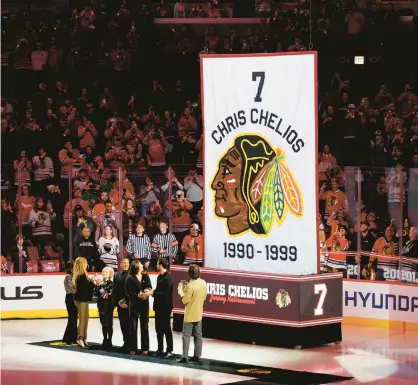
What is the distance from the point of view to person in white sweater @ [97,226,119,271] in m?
21.9

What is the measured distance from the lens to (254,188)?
18.5 metres

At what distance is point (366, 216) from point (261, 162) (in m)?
3.11

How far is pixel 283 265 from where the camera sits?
59.7 ft

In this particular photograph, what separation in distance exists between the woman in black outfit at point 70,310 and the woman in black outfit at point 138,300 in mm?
1127

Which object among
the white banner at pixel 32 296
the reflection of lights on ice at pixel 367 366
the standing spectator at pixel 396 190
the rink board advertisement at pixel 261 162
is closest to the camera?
the reflection of lights on ice at pixel 367 366

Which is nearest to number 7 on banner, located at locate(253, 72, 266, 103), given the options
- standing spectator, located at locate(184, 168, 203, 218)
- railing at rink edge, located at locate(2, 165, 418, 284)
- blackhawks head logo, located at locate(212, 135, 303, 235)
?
blackhawks head logo, located at locate(212, 135, 303, 235)

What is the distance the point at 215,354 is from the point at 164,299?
122 centimetres

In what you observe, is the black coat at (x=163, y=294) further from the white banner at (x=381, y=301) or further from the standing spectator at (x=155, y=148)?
the standing spectator at (x=155, y=148)

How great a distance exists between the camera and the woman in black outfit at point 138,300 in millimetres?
17031

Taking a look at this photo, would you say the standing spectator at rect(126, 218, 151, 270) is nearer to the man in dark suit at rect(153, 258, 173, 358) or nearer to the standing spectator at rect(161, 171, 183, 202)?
the standing spectator at rect(161, 171, 183, 202)

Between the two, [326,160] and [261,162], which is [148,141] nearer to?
[326,160]

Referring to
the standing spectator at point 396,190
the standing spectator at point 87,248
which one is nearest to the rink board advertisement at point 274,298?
the standing spectator at point 396,190

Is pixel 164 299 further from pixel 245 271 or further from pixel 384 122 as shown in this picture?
pixel 384 122

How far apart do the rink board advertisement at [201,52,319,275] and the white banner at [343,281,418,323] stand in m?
2.54
